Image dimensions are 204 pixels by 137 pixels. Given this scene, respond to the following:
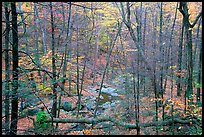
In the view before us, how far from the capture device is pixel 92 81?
22078 mm

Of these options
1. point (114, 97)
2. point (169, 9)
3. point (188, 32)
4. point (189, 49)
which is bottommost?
point (114, 97)

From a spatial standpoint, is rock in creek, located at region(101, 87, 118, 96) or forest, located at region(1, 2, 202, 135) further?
rock in creek, located at region(101, 87, 118, 96)

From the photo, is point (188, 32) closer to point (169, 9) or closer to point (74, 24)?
point (74, 24)

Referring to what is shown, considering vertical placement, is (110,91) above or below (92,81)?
below

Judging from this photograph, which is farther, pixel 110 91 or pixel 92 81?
pixel 92 81

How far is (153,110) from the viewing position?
10.9m

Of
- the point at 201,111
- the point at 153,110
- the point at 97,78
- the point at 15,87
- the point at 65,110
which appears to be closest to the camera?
the point at 15,87

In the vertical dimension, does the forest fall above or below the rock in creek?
above

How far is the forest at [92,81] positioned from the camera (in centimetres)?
418

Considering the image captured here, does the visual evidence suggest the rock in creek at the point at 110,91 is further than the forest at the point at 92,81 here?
Yes

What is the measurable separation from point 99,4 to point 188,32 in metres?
10.4

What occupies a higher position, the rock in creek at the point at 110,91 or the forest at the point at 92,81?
the forest at the point at 92,81

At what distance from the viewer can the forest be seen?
4180mm

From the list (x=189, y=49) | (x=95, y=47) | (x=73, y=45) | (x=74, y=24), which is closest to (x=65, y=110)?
(x=73, y=45)
